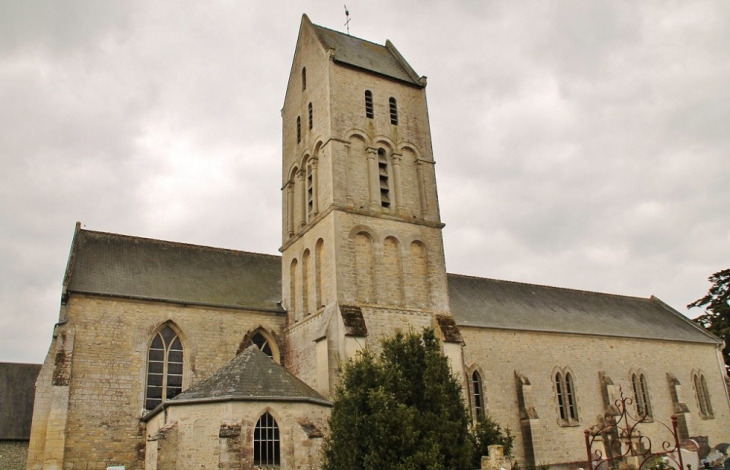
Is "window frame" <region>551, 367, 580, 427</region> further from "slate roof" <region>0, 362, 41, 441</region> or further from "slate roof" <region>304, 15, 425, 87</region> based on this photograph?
"slate roof" <region>0, 362, 41, 441</region>

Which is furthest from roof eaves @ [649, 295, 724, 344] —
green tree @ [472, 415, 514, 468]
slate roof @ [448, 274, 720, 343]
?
green tree @ [472, 415, 514, 468]

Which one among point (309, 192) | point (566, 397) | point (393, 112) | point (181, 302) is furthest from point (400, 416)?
point (566, 397)

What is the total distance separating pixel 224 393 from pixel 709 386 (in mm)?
33715

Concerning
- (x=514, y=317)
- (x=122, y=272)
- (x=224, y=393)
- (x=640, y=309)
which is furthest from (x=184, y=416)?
(x=640, y=309)

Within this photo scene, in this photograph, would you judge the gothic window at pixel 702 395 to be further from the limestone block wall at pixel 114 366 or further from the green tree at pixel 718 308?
the limestone block wall at pixel 114 366

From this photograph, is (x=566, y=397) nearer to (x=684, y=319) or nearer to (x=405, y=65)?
(x=684, y=319)

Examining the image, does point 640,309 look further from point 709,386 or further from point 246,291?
point 246,291

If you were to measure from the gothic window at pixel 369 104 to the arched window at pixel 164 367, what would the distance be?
1255 cm

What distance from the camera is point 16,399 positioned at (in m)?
29.7

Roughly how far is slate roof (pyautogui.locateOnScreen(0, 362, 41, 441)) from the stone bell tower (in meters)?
13.3

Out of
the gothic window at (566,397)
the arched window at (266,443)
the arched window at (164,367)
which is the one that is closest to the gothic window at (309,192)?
the arched window at (164,367)

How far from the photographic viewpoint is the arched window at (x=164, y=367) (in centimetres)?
2344

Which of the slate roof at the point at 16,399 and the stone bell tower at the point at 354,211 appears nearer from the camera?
the stone bell tower at the point at 354,211

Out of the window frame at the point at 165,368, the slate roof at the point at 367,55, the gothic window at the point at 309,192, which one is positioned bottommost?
the window frame at the point at 165,368
